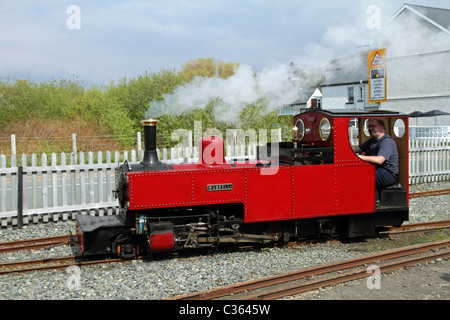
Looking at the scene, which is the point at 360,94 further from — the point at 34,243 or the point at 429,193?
the point at 34,243

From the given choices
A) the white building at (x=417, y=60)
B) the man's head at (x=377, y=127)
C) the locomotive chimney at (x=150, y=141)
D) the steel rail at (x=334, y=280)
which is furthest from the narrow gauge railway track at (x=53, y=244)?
the white building at (x=417, y=60)

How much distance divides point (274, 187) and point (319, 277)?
1701mm

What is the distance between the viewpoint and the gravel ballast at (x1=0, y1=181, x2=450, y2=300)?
515 centimetres

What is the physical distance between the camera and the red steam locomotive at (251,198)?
251 inches

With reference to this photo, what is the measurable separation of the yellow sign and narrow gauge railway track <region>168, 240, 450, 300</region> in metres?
11.2

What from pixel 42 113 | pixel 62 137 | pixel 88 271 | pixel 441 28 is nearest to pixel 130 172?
pixel 88 271

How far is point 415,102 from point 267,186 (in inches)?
905

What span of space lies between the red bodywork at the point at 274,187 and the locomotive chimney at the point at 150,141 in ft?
1.39

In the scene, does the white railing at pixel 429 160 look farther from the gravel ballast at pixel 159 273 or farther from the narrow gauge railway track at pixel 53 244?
the gravel ballast at pixel 159 273

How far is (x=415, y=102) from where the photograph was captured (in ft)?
87.1

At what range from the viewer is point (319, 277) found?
5.67 meters

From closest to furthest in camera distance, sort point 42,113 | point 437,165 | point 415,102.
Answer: point 437,165
point 42,113
point 415,102

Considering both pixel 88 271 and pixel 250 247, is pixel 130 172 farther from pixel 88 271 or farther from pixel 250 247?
pixel 250 247
